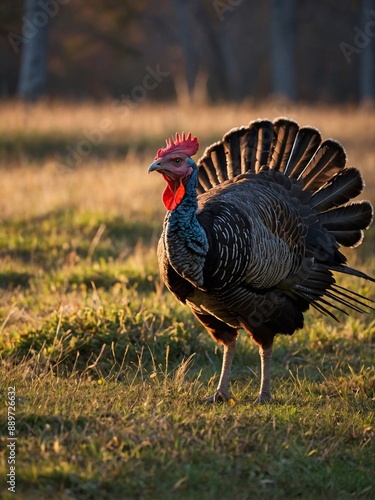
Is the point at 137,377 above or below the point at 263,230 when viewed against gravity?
below

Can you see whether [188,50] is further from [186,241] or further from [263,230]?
[186,241]

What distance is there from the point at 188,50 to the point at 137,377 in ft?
89.9

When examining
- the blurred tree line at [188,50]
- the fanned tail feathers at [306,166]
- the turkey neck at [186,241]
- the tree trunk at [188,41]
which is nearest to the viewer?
the turkey neck at [186,241]

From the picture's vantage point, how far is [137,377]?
253 inches

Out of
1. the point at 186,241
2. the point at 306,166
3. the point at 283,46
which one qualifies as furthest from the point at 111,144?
the point at 283,46

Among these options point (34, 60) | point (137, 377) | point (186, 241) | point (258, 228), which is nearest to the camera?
point (186, 241)

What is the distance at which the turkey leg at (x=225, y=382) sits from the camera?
600 centimetres

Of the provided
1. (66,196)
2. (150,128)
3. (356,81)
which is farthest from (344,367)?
(356,81)

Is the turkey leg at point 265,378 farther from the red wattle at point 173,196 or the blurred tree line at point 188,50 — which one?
the blurred tree line at point 188,50

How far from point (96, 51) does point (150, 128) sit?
22266mm

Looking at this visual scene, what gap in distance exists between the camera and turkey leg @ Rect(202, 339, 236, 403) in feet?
19.7

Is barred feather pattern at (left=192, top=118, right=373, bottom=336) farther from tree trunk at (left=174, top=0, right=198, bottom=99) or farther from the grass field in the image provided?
tree trunk at (left=174, top=0, right=198, bottom=99)

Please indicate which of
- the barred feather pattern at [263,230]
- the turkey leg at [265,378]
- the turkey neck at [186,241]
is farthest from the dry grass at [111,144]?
the turkey neck at [186,241]

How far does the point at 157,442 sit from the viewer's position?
15.6ft
